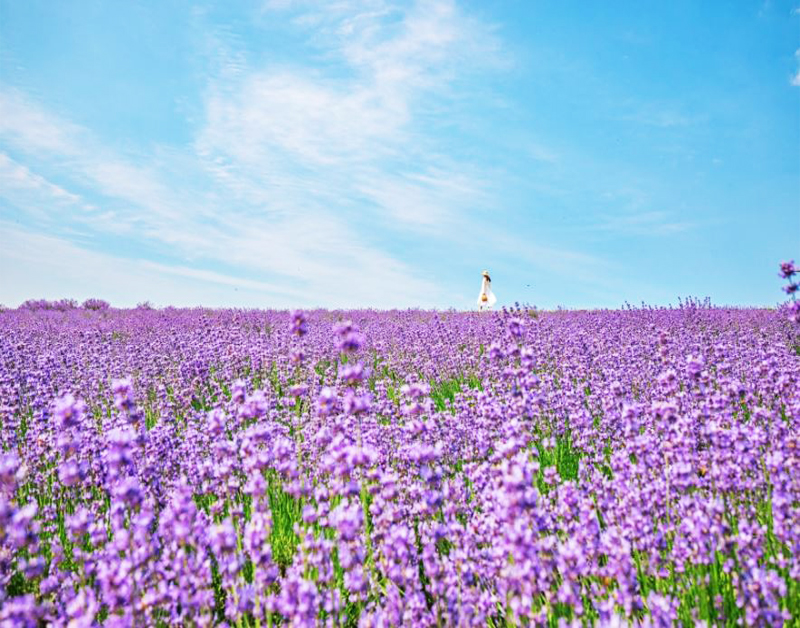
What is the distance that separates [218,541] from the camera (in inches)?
92.5

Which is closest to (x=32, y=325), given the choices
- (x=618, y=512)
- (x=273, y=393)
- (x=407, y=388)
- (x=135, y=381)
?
(x=135, y=381)

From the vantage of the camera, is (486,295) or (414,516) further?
(486,295)

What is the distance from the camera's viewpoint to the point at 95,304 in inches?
914

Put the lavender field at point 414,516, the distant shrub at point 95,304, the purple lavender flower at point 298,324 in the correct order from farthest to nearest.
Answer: the distant shrub at point 95,304 < the purple lavender flower at point 298,324 < the lavender field at point 414,516

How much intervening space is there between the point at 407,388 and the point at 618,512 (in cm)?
130

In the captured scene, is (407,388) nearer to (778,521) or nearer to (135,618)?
(135,618)

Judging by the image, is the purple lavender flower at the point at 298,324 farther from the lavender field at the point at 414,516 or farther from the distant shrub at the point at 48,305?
the distant shrub at the point at 48,305

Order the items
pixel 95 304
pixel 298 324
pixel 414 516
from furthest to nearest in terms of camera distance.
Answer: pixel 95 304
pixel 414 516
pixel 298 324

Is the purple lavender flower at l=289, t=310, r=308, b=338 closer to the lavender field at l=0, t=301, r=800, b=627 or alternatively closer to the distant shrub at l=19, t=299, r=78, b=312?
the lavender field at l=0, t=301, r=800, b=627

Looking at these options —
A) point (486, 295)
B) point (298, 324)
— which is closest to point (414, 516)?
point (298, 324)

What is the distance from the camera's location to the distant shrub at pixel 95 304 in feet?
75.1

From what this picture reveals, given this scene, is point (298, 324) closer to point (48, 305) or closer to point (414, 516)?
point (414, 516)

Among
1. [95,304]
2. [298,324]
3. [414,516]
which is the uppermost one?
[95,304]

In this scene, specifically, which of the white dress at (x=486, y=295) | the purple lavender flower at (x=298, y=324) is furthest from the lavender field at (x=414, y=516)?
the white dress at (x=486, y=295)
